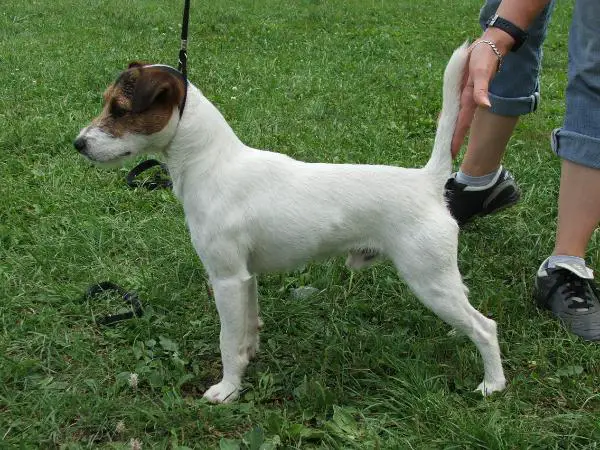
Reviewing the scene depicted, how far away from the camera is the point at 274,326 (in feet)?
10.7

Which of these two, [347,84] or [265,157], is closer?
[265,157]

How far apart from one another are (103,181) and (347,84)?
3.35 metres

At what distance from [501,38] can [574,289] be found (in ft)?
3.95

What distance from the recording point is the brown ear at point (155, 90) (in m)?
2.49

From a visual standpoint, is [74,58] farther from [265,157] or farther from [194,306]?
[265,157]

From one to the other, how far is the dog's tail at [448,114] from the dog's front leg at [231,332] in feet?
2.81

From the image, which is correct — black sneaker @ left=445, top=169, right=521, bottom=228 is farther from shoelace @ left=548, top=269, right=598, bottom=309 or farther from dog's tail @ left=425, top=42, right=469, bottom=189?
dog's tail @ left=425, top=42, right=469, bottom=189

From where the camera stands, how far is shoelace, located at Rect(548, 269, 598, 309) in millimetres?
3148

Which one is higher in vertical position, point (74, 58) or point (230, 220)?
point (230, 220)

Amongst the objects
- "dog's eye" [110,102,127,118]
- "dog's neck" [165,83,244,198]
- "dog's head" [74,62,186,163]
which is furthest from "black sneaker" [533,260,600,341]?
"dog's eye" [110,102,127,118]

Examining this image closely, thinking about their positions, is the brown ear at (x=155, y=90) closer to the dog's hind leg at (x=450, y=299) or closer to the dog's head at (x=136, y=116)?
the dog's head at (x=136, y=116)

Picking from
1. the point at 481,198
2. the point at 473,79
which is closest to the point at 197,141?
the point at 473,79

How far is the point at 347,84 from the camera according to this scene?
7191mm

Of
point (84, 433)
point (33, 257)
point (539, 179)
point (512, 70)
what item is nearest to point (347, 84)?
point (539, 179)
